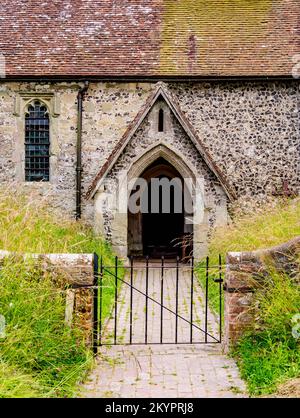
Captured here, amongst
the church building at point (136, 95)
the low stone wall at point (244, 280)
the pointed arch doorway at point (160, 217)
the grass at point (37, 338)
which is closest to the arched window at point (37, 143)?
the church building at point (136, 95)

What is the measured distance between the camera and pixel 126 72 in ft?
61.4

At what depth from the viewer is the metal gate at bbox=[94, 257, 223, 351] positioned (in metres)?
8.39

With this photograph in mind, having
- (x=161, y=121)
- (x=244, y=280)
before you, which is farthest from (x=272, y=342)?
(x=161, y=121)

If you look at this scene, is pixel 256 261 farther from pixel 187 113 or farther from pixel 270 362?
pixel 187 113

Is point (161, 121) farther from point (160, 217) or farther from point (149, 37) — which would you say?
point (160, 217)

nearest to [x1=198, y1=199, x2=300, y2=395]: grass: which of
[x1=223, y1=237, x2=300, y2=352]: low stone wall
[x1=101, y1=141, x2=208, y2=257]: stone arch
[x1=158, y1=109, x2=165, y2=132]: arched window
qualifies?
[x1=223, y1=237, x2=300, y2=352]: low stone wall

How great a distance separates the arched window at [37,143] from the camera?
19.5m

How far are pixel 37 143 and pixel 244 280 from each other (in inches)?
517

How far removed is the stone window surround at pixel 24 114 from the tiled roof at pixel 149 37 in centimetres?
81

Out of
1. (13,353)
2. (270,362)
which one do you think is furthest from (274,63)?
(13,353)

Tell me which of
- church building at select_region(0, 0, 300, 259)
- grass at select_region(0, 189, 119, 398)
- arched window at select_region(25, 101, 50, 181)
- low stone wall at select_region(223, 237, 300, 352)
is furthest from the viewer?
arched window at select_region(25, 101, 50, 181)

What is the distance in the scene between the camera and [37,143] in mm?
19469

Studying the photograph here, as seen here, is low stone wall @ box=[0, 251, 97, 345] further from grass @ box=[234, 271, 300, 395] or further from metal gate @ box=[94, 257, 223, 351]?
grass @ box=[234, 271, 300, 395]

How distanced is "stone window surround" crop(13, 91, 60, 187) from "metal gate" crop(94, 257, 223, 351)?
19.1 feet
